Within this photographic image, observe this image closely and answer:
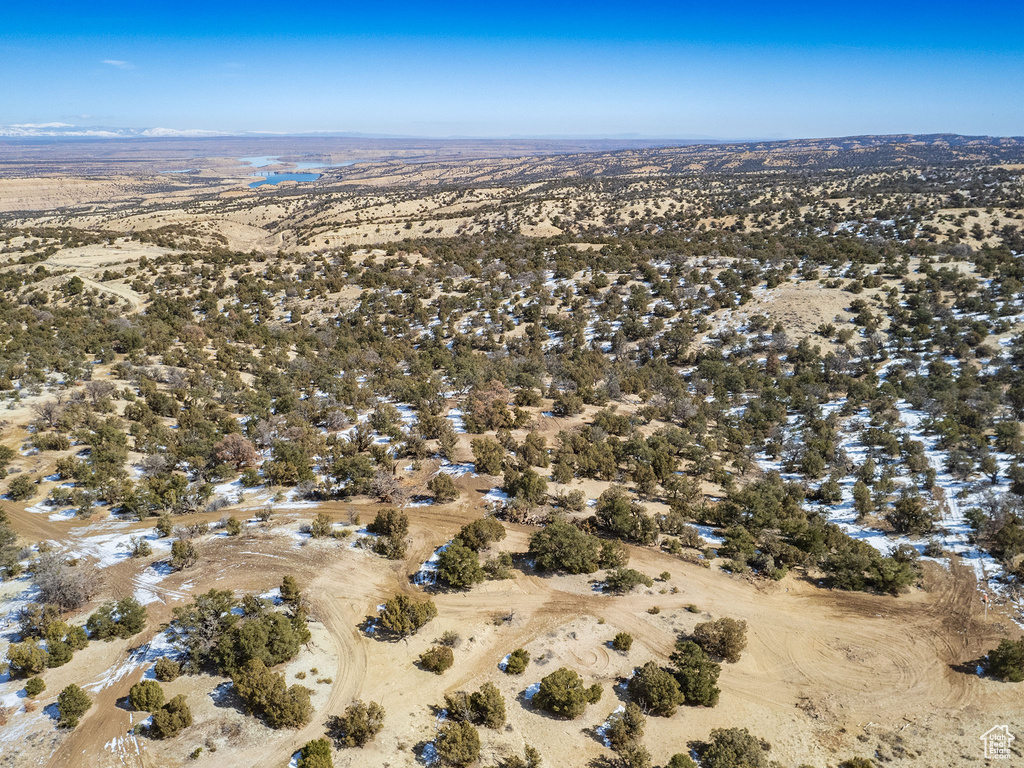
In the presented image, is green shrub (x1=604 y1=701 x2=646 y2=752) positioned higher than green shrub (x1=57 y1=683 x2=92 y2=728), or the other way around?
green shrub (x1=57 y1=683 x2=92 y2=728)

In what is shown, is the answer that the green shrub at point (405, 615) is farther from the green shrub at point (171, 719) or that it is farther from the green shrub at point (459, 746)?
the green shrub at point (171, 719)

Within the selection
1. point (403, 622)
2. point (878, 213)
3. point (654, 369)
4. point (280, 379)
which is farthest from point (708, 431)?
point (878, 213)

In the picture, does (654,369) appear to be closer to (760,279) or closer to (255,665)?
(760,279)

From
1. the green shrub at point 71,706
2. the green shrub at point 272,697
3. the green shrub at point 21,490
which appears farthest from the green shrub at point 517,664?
the green shrub at point 21,490

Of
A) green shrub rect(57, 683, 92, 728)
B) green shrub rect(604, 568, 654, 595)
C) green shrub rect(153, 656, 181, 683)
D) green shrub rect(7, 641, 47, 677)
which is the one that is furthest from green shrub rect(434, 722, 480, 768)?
green shrub rect(7, 641, 47, 677)

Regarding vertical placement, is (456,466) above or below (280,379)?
below

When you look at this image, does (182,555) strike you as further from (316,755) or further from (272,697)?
(316,755)

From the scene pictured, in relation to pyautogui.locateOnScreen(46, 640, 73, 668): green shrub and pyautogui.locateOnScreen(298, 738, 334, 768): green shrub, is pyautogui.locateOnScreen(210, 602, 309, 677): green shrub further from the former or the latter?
pyautogui.locateOnScreen(46, 640, 73, 668): green shrub
